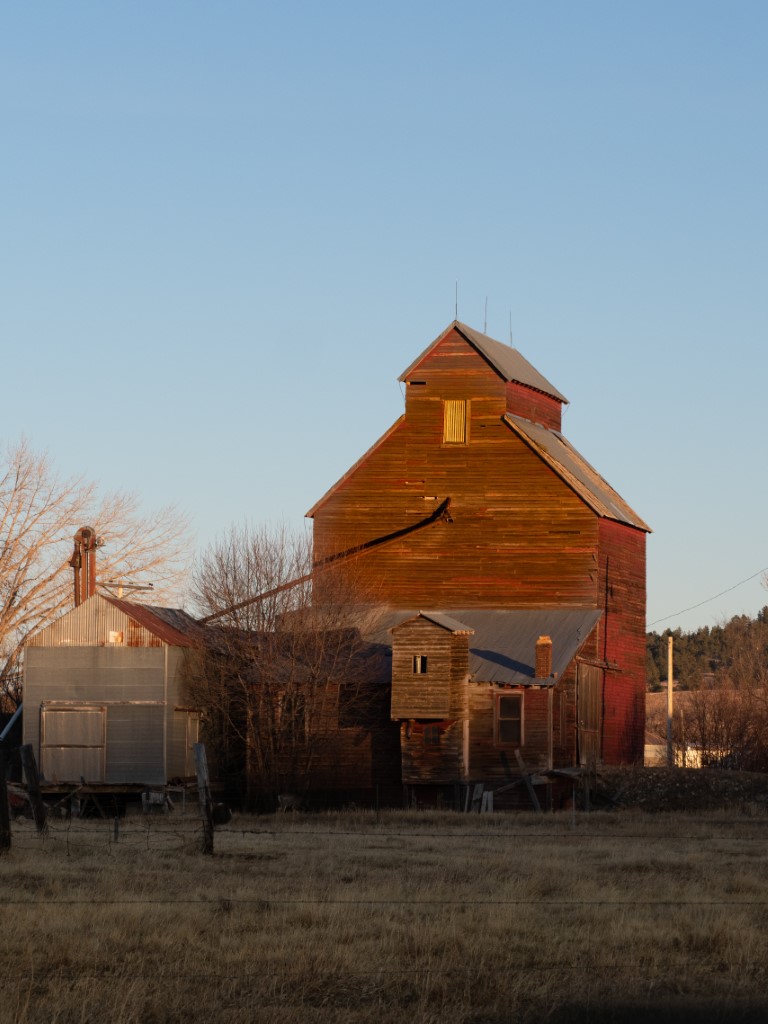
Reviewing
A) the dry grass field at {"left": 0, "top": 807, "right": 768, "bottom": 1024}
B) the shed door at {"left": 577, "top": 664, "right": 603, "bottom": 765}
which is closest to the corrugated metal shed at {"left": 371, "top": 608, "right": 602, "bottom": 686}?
the shed door at {"left": 577, "top": 664, "right": 603, "bottom": 765}

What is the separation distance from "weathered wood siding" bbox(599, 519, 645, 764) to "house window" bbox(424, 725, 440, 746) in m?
7.27

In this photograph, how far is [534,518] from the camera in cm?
4888

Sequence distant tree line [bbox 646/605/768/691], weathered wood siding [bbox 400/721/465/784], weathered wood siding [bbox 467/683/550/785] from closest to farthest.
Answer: weathered wood siding [bbox 400/721/465/784] → weathered wood siding [bbox 467/683/550/785] → distant tree line [bbox 646/605/768/691]

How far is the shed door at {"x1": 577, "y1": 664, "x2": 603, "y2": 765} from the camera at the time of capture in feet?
149

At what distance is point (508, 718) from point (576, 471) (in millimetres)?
10666

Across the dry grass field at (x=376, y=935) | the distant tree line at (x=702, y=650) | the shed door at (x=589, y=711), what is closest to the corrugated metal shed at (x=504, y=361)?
the shed door at (x=589, y=711)

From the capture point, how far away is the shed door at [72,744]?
139 feet

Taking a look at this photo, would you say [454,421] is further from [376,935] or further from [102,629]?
[376,935]

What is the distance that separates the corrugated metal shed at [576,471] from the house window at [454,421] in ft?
4.74

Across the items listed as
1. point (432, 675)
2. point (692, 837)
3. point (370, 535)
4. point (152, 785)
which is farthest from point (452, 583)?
point (692, 837)

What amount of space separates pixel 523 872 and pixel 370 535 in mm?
28482

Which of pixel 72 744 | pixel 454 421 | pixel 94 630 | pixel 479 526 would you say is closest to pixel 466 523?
pixel 479 526

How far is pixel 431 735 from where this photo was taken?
43094 millimetres

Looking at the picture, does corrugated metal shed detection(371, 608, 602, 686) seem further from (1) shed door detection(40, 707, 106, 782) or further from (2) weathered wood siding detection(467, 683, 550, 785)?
(1) shed door detection(40, 707, 106, 782)
